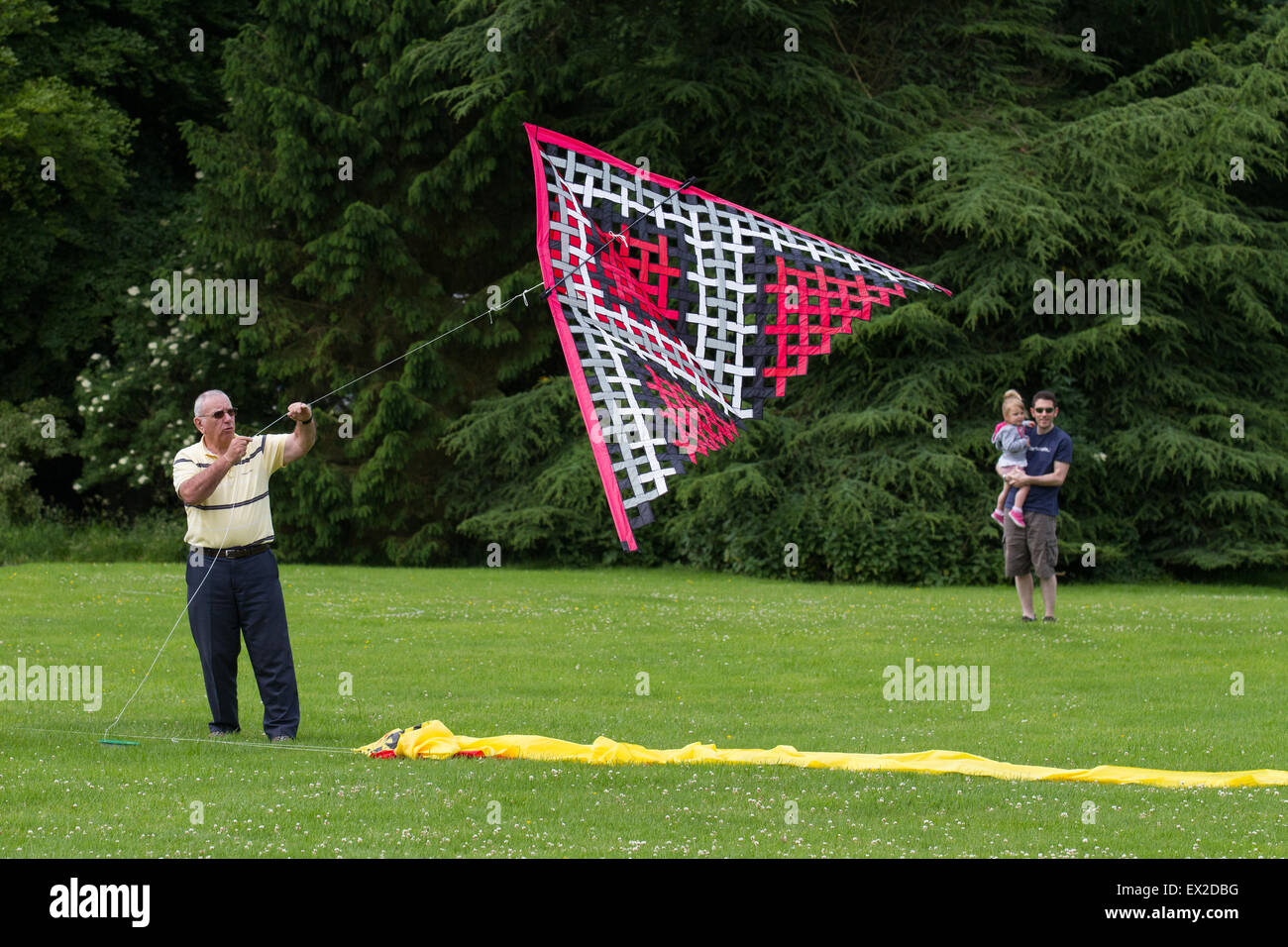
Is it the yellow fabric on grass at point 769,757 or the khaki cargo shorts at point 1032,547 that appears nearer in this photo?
the yellow fabric on grass at point 769,757

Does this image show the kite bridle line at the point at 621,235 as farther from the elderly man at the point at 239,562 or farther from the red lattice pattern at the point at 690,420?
the elderly man at the point at 239,562

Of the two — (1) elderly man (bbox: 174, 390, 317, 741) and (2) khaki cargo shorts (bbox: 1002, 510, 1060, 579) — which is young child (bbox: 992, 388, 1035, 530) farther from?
(1) elderly man (bbox: 174, 390, 317, 741)

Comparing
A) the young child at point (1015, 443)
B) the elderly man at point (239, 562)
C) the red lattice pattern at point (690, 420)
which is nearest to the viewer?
the red lattice pattern at point (690, 420)

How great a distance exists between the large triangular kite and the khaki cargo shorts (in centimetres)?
558

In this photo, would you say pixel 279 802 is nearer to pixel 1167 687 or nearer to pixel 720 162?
pixel 1167 687

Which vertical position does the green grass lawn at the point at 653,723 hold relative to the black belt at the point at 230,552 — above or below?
below

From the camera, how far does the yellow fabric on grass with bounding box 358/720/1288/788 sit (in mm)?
8117

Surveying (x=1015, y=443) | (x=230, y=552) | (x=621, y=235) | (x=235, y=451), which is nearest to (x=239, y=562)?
(x=230, y=552)

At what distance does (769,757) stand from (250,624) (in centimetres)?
335

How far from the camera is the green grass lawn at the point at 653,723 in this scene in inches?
262

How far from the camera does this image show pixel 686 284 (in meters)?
8.59

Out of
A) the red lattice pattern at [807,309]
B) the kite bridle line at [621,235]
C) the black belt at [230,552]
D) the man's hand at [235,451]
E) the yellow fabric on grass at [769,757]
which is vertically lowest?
the yellow fabric on grass at [769,757]

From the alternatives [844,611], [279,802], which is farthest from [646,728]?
[844,611]

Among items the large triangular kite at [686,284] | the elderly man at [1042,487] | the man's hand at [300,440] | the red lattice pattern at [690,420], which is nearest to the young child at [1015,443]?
the elderly man at [1042,487]
